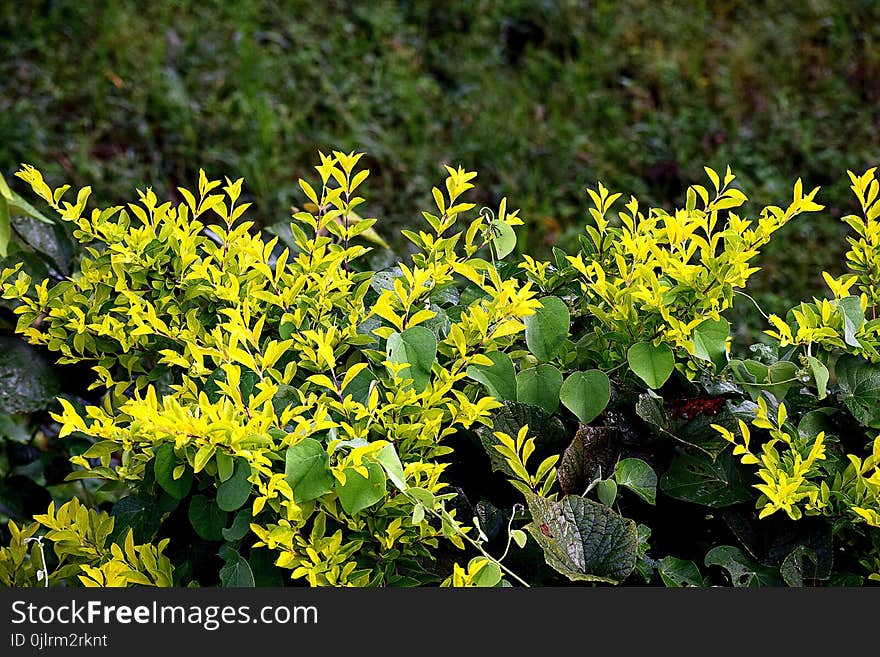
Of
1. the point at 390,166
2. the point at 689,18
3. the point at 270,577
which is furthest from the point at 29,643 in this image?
the point at 689,18

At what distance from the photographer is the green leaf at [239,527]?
4.01ft

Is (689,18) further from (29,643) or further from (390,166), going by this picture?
(29,643)

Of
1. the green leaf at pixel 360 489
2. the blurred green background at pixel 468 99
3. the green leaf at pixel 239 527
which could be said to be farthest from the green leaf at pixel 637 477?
the blurred green background at pixel 468 99

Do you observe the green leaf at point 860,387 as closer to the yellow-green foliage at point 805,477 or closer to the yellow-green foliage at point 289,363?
the yellow-green foliage at point 805,477

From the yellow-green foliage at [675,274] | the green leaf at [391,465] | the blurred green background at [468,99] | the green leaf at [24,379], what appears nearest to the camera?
the green leaf at [391,465]

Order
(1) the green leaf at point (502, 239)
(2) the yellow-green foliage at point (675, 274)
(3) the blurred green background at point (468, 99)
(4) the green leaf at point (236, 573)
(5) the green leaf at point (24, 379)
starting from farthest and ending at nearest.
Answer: (3) the blurred green background at point (468, 99) → (5) the green leaf at point (24, 379) → (1) the green leaf at point (502, 239) → (2) the yellow-green foliage at point (675, 274) → (4) the green leaf at point (236, 573)

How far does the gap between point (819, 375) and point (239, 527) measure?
28.5 inches

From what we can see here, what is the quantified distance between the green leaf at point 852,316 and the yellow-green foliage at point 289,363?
1.31 feet

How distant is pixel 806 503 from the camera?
52.7 inches

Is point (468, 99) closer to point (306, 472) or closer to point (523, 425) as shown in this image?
point (523, 425)

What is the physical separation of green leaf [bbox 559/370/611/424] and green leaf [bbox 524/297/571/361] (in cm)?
7

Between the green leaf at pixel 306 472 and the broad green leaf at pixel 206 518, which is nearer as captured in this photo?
the green leaf at pixel 306 472

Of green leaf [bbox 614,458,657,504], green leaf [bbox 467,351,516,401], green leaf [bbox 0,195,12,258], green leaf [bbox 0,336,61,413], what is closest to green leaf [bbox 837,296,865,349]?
green leaf [bbox 614,458,657,504]

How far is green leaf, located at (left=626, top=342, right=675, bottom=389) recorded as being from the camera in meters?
1.32
